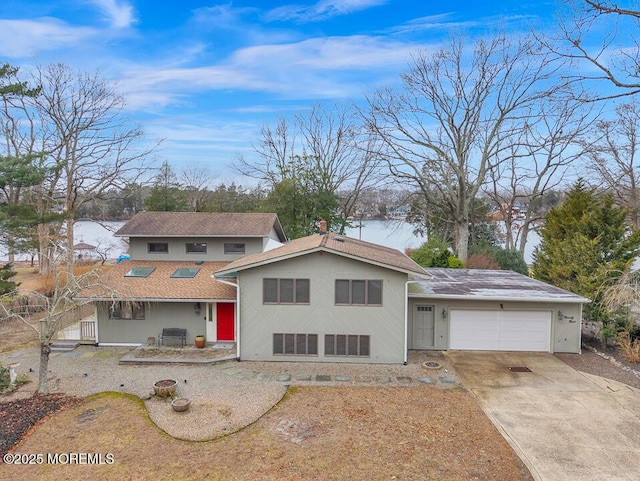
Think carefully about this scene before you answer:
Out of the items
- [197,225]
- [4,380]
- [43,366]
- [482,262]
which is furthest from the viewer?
[482,262]

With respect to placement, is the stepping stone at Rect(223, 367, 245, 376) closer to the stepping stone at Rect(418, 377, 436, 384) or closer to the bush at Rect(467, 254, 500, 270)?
the stepping stone at Rect(418, 377, 436, 384)

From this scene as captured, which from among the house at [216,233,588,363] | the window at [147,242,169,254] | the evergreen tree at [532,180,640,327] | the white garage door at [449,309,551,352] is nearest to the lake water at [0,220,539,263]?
the evergreen tree at [532,180,640,327]

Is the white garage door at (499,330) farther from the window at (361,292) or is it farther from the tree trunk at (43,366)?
the tree trunk at (43,366)

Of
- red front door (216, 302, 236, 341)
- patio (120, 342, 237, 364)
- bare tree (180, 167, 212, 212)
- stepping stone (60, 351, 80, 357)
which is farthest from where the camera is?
bare tree (180, 167, 212, 212)

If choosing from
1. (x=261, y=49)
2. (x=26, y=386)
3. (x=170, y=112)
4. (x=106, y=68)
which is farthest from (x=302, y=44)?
(x=26, y=386)

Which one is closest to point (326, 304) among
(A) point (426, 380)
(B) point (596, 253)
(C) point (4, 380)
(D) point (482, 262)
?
(A) point (426, 380)

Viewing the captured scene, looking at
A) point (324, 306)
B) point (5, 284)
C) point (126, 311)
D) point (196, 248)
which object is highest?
point (196, 248)

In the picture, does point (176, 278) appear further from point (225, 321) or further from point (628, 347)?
point (628, 347)
